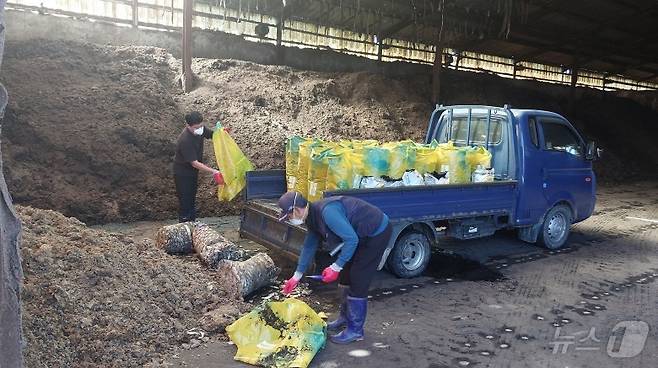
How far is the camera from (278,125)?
11.8 m

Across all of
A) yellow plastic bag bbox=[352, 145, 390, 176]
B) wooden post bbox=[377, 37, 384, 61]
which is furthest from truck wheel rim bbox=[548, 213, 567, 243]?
wooden post bbox=[377, 37, 384, 61]

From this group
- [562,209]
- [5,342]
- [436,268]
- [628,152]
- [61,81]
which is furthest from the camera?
[628,152]

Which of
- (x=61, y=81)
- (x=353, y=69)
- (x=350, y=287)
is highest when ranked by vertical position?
(x=353, y=69)

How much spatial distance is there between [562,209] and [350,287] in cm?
473

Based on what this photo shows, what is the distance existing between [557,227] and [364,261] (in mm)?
4658

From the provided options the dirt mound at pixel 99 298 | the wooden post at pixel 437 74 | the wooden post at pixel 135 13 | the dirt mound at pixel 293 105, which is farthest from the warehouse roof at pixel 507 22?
the dirt mound at pixel 99 298

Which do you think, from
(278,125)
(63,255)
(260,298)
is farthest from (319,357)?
(278,125)

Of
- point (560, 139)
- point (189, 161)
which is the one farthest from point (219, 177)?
point (560, 139)

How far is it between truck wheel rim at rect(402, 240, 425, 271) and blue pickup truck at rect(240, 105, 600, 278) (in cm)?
1

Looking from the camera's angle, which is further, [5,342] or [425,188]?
[425,188]

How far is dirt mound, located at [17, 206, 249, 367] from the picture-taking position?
3.74 metres

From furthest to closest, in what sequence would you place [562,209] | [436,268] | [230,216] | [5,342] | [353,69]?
[353,69]
[230,216]
[562,209]
[436,268]
[5,342]

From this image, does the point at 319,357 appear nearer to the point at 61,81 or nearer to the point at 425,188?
the point at 425,188

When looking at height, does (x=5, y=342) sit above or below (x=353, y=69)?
below
